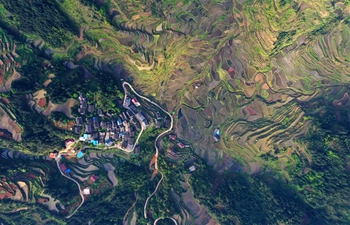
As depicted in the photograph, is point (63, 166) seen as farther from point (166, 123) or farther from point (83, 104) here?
point (166, 123)

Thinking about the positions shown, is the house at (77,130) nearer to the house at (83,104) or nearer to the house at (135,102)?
the house at (83,104)

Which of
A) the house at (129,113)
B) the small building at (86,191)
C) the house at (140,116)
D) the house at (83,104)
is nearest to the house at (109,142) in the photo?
the house at (129,113)

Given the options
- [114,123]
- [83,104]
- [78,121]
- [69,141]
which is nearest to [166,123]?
[114,123]

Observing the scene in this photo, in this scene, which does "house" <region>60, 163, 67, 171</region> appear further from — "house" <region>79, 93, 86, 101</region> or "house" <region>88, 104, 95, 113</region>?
"house" <region>79, 93, 86, 101</region>

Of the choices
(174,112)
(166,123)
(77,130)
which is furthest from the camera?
(174,112)

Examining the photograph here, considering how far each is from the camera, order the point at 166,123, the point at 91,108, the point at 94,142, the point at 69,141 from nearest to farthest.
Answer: the point at 69,141 < the point at 91,108 < the point at 94,142 < the point at 166,123

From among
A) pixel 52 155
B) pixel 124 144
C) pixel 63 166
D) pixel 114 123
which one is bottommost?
pixel 63 166

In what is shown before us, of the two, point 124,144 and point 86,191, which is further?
point 124,144

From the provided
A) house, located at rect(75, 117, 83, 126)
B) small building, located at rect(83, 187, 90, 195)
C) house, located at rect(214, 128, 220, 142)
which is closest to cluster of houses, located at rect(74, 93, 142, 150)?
house, located at rect(75, 117, 83, 126)

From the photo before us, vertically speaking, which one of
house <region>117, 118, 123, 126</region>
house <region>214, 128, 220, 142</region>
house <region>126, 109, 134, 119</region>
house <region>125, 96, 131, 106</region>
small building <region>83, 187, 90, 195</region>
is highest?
house <region>214, 128, 220, 142</region>

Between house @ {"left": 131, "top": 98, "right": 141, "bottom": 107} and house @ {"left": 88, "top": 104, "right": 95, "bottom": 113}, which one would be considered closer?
house @ {"left": 88, "top": 104, "right": 95, "bottom": 113}
